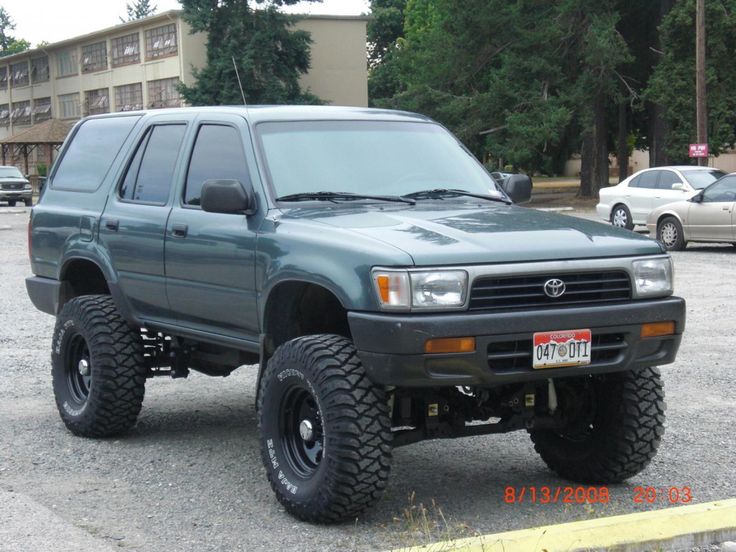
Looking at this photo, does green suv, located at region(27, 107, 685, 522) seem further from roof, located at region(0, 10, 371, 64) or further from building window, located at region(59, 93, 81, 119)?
building window, located at region(59, 93, 81, 119)

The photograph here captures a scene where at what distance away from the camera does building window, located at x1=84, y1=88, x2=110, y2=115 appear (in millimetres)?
76688

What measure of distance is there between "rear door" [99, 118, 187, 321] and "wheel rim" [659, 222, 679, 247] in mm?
15773

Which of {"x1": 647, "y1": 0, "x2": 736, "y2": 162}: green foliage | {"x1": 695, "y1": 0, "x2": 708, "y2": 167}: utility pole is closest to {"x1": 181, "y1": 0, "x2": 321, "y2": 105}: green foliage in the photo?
{"x1": 647, "y1": 0, "x2": 736, "y2": 162}: green foliage

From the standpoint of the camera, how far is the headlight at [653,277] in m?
5.75

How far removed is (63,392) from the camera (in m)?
7.88

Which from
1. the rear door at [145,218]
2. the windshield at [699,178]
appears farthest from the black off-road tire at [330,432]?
the windshield at [699,178]

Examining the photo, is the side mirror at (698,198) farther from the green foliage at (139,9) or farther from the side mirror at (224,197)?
the green foliage at (139,9)

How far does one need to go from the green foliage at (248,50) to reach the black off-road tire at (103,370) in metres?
50.1

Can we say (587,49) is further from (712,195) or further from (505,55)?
(712,195)

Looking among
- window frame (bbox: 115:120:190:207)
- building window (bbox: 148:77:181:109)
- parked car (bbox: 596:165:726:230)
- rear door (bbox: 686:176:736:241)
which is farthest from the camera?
building window (bbox: 148:77:181:109)

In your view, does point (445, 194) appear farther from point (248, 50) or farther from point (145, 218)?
point (248, 50)

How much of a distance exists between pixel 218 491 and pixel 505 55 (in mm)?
38322

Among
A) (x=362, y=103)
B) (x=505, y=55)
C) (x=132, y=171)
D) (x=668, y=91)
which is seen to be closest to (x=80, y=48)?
(x=362, y=103)

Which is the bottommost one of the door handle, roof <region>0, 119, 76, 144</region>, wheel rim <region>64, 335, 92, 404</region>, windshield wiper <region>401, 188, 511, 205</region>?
wheel rim <region>64, 335, 92, 404</region>
